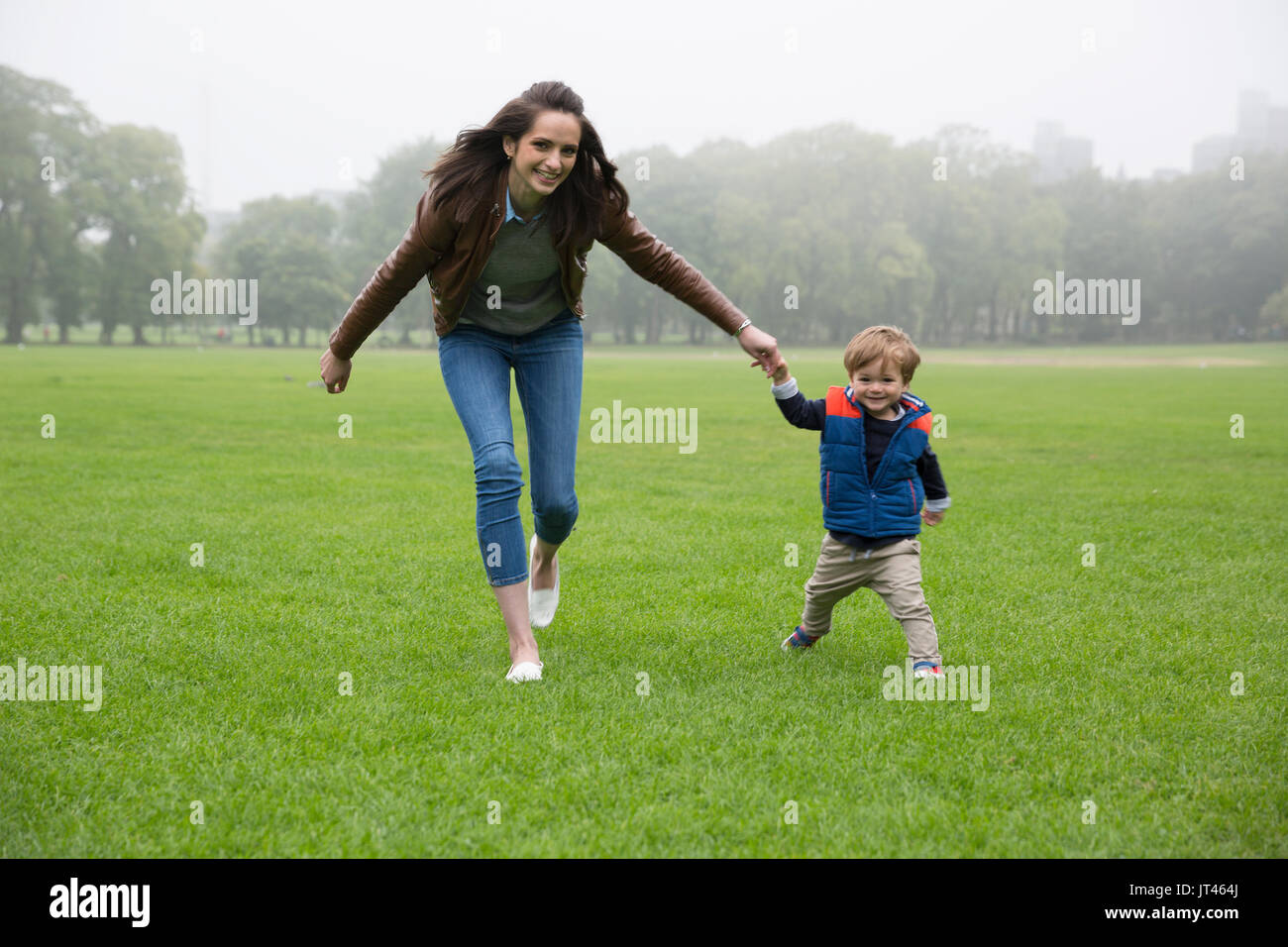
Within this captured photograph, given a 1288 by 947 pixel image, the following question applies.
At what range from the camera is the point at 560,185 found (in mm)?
4129

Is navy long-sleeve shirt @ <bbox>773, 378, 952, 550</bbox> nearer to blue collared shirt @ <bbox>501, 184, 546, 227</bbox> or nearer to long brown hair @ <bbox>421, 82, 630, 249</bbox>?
long brown hair @ <bbox>421, 82, 630, 249</bbox>

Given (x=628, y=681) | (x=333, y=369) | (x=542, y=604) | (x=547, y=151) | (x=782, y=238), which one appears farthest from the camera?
(x=782, y=238)

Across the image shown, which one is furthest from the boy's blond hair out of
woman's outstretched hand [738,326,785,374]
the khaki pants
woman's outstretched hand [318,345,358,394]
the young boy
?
the khaki pants

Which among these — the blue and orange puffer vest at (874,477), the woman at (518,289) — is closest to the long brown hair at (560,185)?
the woman at (518,289)

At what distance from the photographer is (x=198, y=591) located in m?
5.54

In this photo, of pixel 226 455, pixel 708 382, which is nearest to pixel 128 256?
pixel 708 382

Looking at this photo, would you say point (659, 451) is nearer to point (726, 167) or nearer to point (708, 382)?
point (708, 382)

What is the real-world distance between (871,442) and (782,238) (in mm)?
74007

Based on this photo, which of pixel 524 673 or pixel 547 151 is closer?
pixel 547 151

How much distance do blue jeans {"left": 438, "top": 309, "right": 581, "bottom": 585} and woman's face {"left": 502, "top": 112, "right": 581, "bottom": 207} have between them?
2.19ft

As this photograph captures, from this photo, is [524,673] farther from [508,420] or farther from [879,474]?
[879,474]

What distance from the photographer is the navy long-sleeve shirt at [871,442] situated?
171 inches

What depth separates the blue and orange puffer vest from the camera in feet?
14.2

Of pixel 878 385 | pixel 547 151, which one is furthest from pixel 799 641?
pixel 547 151
